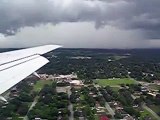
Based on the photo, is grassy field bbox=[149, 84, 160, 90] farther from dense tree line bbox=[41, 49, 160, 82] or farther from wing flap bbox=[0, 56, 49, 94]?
wing flap bbox=[0, 56, 49, 94]

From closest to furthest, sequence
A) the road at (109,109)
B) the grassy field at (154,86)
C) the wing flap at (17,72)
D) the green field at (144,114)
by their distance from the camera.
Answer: the wing flap at (17,72) < the green field at (144,114) < the road at (109,109) < the grassy field at (154,86)

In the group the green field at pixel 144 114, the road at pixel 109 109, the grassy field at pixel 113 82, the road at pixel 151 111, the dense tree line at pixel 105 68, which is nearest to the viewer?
the green field at pixel 144 114

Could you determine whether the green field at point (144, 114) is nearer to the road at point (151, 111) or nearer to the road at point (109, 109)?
the road at point (151, 111)

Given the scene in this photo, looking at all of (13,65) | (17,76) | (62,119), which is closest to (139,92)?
(62,119)

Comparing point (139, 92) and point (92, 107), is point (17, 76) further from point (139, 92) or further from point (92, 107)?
point (139, 92)

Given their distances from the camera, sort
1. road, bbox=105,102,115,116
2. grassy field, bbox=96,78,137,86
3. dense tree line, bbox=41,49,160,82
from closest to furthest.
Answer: road, bbox=105,102,115,116
grassy field, bbox=96,78,137,86
dense tree line, bbox=41,49,160,82

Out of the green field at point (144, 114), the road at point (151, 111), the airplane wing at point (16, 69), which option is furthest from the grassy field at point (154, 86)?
the airplane wing at point (16, 69)

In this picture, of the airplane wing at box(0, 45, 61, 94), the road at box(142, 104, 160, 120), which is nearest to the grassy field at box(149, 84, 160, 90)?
the road at box(142, 104, 160, 120)

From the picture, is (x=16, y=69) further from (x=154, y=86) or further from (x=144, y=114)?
(x=154, y=86)

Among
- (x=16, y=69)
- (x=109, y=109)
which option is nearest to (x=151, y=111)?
(x=109, y=109)
